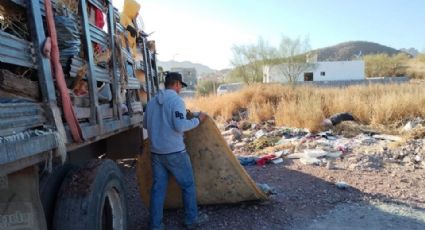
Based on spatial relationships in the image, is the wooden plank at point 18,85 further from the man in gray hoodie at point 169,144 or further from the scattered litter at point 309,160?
the scattered litter at point 309,160

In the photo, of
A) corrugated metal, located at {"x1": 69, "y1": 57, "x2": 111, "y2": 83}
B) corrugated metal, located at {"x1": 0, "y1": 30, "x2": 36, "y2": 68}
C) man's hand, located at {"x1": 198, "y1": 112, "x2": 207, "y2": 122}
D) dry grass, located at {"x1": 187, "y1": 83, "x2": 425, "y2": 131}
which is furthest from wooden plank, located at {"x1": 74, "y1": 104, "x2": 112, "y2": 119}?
dry grass, located at {"x1": 187, "y1": 83, "x2": 425, "y2": 131}

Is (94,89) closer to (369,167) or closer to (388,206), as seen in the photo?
(388,206)

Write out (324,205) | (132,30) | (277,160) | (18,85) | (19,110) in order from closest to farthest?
(19,110)
(18,85)
(132,30)
(324,205)
(277,160)

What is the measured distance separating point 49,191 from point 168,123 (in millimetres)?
1715

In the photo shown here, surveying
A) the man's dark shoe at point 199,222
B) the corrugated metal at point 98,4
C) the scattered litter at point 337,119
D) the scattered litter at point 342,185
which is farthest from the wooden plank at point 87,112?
the scattered litter at point 337,119

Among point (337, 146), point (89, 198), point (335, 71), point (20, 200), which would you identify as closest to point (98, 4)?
point (89, 198)

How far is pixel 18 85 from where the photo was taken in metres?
2.16

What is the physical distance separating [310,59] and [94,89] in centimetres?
5842

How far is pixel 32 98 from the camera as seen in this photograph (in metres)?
2.29

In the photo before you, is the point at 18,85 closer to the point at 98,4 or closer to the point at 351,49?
the point at 98,4

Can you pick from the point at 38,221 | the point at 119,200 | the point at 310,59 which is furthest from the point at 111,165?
the point at 310,59

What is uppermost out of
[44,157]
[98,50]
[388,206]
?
[98,50]

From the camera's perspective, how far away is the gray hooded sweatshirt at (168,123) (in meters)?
4.27

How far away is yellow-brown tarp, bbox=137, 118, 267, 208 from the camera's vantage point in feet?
15.9
